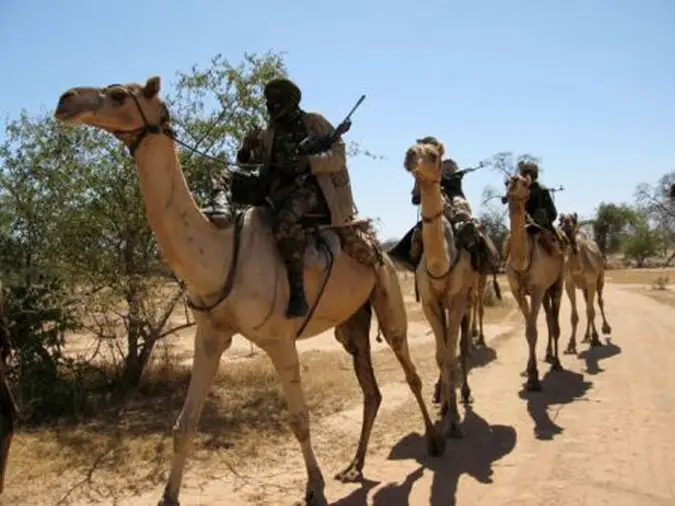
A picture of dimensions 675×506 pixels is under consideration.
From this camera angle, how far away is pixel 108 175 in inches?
355

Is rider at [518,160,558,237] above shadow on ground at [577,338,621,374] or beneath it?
above

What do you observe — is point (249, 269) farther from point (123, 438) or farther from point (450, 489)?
point (123, 438)

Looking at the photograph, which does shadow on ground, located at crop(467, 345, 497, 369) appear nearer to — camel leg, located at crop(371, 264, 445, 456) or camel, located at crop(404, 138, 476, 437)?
camel, located at crop(404, 138, 476, 437)

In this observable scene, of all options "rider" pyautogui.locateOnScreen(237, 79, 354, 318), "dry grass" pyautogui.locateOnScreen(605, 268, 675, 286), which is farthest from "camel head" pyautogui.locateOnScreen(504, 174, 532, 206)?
"dry grass" pyautogui.locateOnScreen(605, 268, 675, 286)

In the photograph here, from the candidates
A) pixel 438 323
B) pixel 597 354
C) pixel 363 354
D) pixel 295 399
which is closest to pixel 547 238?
pixel 597 354

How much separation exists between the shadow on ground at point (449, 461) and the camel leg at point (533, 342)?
171 centimetres

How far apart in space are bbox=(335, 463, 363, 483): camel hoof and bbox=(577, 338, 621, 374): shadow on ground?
6.00 metres

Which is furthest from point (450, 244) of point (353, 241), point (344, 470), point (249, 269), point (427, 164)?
point (249, 269)

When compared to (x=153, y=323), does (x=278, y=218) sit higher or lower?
higher

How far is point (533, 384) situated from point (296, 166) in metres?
5.82

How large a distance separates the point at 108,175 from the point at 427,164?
455 centimetres

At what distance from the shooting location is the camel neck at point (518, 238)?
379 inches

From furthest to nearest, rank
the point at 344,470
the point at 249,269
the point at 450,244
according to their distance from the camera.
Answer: the point at 450,244 → the point at 344,470 → the point at 249,269

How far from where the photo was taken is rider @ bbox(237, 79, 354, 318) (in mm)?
5324
